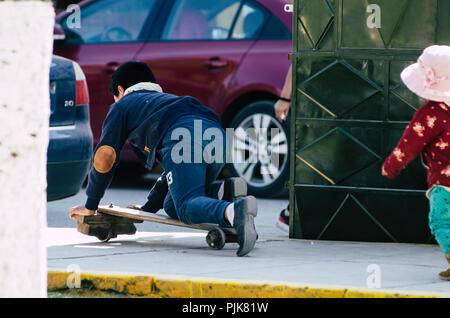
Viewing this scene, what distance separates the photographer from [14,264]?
11.0 ft

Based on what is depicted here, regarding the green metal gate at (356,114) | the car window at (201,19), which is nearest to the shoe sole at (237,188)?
the green metal gate at (356,114)

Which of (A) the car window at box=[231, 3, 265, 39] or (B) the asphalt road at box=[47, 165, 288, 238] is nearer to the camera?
(B) the asphalt road at box=[47, 165, 288, 238]

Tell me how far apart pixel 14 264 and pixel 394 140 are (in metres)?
3.56

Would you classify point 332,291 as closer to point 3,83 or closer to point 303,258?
point 303,258

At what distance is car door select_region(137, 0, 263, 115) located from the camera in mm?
9438

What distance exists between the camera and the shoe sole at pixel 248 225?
5.62 m

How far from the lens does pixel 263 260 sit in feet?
18.6

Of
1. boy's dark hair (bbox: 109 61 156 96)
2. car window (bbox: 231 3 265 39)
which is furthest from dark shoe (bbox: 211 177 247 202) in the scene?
car window (bbox: 231 3 265 39)

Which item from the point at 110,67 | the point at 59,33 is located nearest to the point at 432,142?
the point at 110,67

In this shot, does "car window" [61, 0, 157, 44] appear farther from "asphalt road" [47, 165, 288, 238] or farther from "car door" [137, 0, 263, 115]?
"asphalt road" [47, 165, 288, 238]

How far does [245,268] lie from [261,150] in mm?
4074

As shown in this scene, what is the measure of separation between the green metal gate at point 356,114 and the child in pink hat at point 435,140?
3.72ft
